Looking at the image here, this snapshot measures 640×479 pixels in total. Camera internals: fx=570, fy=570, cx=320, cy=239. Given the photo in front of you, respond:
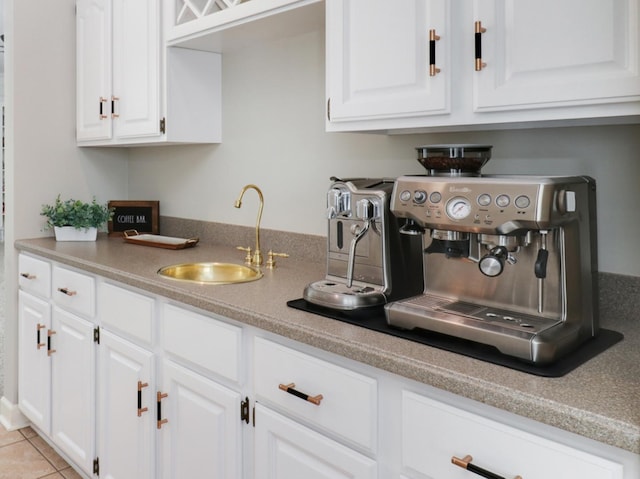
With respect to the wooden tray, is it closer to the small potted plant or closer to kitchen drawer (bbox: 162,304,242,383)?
the small potted plant

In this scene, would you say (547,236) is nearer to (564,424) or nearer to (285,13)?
(564,424)

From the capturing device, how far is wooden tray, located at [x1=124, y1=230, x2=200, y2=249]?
8.45ft

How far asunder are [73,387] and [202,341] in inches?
39.9

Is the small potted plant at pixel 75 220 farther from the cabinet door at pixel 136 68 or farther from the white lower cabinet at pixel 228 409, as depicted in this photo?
the cabinet door at pixel 136 68

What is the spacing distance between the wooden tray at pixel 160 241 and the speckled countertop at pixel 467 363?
58cm

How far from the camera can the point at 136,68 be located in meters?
2.55

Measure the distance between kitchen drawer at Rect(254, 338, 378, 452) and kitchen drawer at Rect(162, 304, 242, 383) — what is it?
3.6 inches

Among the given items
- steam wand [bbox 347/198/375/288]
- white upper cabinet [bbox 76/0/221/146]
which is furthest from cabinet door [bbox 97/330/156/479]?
white upper cabinet [bbox 76/0/221/146]

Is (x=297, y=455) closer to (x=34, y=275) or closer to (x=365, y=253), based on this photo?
(x=365, y=253)

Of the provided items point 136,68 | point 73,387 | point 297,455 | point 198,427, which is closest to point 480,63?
point 297,455

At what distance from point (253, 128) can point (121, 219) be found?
1021 millimetres

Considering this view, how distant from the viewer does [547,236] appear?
3.76ft

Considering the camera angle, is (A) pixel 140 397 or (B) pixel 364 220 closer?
(B) pixel 364 220

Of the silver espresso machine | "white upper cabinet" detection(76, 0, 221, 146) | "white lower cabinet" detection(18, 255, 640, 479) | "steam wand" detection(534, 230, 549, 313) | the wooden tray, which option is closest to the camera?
"white lower cabinet" detection(18, 255, 640, 479)
